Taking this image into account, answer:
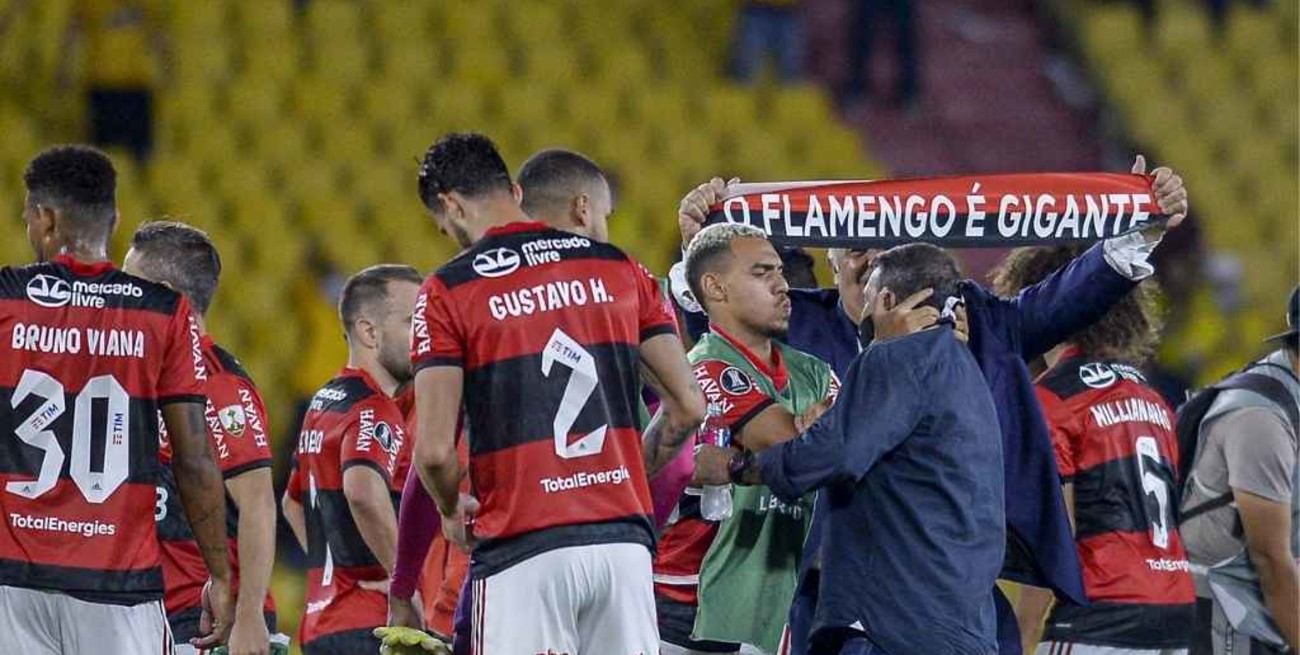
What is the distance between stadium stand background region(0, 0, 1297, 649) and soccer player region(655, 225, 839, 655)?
16.6 ft

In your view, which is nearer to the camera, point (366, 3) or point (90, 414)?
point (90, 414)

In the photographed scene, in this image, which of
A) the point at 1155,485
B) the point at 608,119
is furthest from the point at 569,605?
the point at 608,119

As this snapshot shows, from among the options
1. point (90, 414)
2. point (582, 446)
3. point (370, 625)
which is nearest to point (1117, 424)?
point (582, 446)

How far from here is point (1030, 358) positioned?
20.8ft

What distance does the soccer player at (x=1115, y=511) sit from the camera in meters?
6.65

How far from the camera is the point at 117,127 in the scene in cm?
1380

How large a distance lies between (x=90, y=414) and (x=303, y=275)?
26.0 ft

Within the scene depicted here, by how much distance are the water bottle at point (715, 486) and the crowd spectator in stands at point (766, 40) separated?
1012cm

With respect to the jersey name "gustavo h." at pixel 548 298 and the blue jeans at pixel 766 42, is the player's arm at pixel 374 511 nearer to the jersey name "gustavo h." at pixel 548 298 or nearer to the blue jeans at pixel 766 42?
the jersey name "gustavo h." at pixel 548 298

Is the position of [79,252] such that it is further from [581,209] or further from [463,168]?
[581,209]

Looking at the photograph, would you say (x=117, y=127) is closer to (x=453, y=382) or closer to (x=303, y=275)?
(x=303, y=275)

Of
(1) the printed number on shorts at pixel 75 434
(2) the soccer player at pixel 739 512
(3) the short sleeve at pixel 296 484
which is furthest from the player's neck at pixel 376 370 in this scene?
(1) the printed number on shorts at pixel 75 434

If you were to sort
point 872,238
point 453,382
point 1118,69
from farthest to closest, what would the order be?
point 1118,69
point 872,238
point 453,382

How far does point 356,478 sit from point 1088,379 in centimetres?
240
